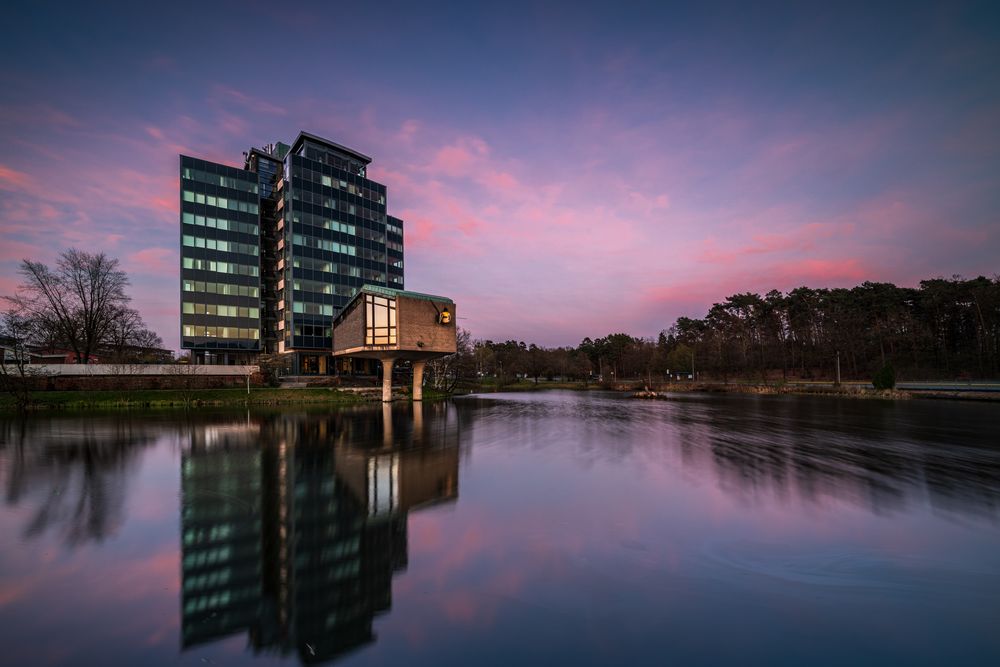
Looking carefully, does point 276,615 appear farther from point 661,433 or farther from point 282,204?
point 282,204

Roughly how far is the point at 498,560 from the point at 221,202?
266 feet

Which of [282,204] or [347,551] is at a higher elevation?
[282,204]

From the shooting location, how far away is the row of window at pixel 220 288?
213 feet

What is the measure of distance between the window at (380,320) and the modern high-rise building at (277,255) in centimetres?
2396

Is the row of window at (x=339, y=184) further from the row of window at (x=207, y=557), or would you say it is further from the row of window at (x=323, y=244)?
the row of window at (x=207, y=557)

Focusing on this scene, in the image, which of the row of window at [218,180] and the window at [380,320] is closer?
the window at [380,320]

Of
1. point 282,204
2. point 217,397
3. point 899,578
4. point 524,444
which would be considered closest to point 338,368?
point 217,397

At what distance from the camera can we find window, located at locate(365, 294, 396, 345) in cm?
4638

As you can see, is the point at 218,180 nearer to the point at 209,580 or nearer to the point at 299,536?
the point at 299,536

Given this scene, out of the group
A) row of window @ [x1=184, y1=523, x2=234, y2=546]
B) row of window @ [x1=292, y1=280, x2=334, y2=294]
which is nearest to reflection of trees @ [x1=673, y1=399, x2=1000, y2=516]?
row of window @ [x1=184, y1=523, x2=234, y2=546]

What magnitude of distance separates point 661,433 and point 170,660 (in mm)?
24148

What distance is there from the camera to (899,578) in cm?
685

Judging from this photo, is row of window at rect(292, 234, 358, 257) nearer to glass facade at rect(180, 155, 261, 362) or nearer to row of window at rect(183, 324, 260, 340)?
glass facade at rect(180, 155, 261, 362)

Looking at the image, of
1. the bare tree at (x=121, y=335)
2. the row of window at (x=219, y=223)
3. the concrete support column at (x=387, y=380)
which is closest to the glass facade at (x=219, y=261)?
the row of window at (x=219, y=223)
